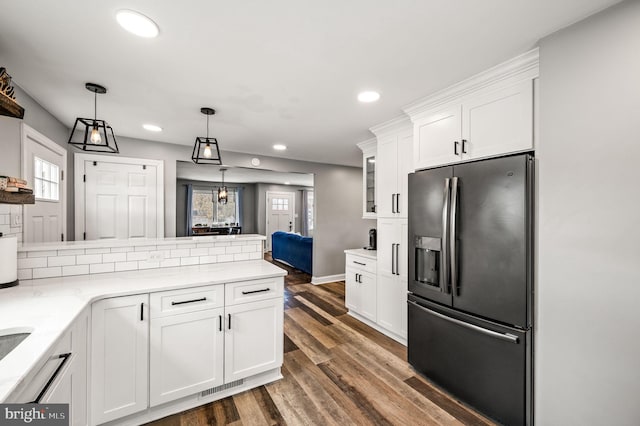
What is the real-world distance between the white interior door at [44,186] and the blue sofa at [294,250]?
12.6 feet

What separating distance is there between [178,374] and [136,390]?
0.79ft

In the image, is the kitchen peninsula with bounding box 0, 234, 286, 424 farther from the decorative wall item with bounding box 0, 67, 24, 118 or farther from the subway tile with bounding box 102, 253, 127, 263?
the decorative wall item with bounding box 0, 67, 24, 118

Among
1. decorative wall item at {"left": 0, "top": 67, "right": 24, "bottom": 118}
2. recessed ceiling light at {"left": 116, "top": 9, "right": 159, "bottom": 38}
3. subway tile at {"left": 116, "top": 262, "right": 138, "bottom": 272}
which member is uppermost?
recessed ceiling light at {"left": 116, "top": 9, "right": 159, "bottom": 38}

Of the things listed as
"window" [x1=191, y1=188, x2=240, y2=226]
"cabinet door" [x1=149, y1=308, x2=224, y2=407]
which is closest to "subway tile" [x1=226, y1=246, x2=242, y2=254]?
"cabinet door" [x1=149, y1=308, x2=224, y2=407]

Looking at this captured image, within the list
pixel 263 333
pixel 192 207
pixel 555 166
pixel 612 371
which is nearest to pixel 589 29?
pixel 555 166

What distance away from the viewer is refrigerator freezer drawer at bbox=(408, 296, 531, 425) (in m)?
1.65

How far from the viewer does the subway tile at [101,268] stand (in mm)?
2037

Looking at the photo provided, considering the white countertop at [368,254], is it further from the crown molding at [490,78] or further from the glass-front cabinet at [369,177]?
the crown molding at [490,78]

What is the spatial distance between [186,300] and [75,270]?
93 centimetres

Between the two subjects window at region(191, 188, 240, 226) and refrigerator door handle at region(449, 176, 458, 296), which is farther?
window at region(191, 188, 240, 226)

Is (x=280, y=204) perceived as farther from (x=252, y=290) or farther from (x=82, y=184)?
(x=252, y=290)

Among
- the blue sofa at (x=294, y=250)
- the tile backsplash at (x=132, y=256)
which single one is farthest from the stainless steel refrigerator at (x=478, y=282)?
the blue sofa at (x=294, y=250)

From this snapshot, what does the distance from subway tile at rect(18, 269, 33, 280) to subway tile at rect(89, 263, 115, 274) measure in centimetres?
33

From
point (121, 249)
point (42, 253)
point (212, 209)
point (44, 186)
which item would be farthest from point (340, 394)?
point (212, 209)
